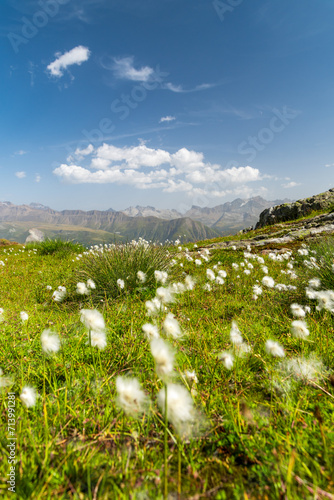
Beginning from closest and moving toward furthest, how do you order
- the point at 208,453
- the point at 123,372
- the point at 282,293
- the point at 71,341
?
1. the point at 208,453
2. the point at 123,372
3. the point at 71,341
4. the point at 282,293

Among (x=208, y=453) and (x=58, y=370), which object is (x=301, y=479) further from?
(x=58, y=370)

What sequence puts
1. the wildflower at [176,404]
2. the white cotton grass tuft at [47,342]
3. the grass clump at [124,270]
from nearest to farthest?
the wildflower at [176,404], the white cotton grass tuft at [47,342], the grass clump at [124,270]

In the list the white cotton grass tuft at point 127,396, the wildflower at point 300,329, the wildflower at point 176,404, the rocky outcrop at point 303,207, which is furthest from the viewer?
the rocky outcrop at point 303,207

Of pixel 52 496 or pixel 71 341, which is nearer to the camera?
pixel 52 496

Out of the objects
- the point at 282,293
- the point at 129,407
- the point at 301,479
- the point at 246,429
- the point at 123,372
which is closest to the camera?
the point at 301,479

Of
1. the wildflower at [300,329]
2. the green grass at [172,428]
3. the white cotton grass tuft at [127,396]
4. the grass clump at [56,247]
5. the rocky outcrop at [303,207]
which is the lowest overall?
the green grass at [172,428]

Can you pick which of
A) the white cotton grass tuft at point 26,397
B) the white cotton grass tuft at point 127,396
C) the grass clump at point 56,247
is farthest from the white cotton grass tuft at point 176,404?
the grass clump at point 56,247

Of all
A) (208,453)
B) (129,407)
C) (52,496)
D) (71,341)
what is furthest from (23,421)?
(208,453)

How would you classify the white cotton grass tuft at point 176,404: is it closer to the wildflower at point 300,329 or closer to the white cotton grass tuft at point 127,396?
the white cotton grass tuft at point 127,396

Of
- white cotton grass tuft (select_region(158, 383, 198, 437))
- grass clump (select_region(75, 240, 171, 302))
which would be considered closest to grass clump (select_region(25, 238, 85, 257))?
grass clump (select_region(75, 240, 171, 302))

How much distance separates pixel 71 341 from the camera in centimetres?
305

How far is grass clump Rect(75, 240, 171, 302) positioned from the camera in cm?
548

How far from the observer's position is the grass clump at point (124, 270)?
18.0 ft

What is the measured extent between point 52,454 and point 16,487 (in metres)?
0.21
